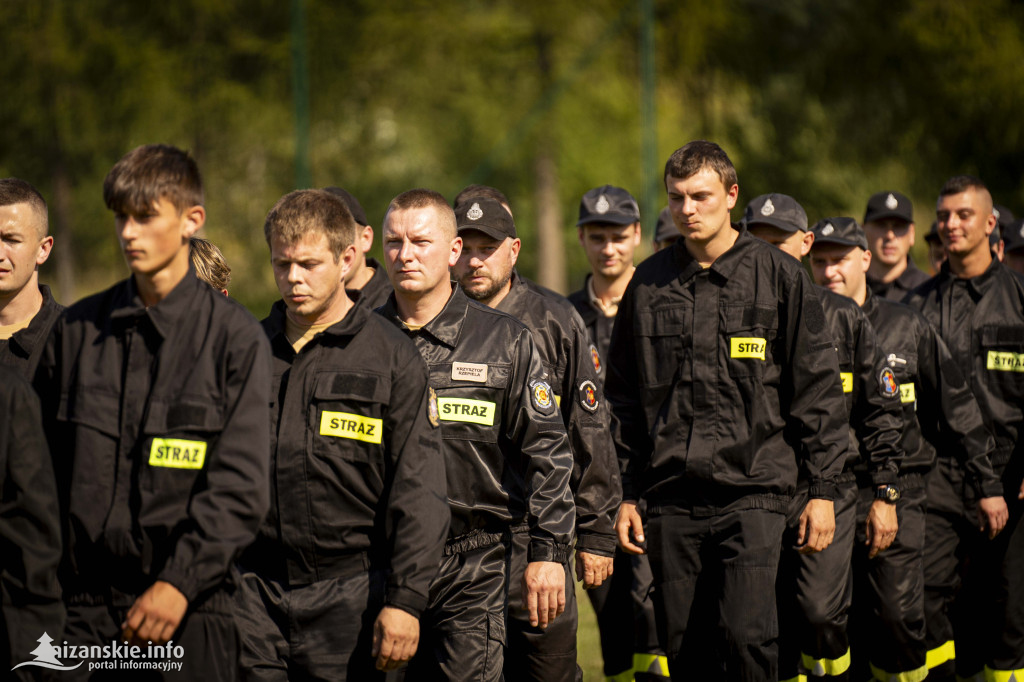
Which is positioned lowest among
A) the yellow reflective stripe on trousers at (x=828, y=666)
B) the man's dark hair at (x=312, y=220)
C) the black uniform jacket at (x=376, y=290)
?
the yellow reflective stripe on trousers at (x=828, y=666)

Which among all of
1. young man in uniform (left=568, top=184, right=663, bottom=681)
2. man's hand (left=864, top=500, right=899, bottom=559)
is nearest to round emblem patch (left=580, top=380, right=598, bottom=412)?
young man in uniform (left=568, top=184, right=663, bottom=681)

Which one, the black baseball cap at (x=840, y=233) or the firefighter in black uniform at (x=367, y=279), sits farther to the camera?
the black baseball cap at (x=840, y=233)

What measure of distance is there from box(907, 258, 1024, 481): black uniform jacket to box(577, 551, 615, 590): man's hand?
2.95 m

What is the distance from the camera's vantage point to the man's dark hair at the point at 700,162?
18.2 feet

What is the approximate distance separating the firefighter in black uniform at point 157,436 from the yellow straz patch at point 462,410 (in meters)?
1.28

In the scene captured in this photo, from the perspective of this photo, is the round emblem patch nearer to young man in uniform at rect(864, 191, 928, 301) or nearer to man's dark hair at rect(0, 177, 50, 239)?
man's dark hair at rect(0, 177, 50, 239)

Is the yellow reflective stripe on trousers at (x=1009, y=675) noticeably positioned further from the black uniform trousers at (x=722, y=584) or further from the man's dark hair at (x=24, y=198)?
the man's dark hair at (x=24, y=198)

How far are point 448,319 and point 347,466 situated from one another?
104cm

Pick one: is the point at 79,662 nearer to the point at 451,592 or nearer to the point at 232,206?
the point at 451,592

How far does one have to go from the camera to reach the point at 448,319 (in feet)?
16.2

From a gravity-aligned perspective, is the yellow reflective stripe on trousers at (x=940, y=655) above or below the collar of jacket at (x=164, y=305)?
below

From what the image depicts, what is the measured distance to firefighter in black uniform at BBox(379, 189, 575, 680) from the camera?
4.69 m

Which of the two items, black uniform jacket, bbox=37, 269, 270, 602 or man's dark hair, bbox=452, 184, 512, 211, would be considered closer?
black uniform jacket, bbox=37, 269, 270, 602

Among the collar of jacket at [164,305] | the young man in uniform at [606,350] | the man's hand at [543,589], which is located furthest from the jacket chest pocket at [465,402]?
the young man in uniform at [606,350]
